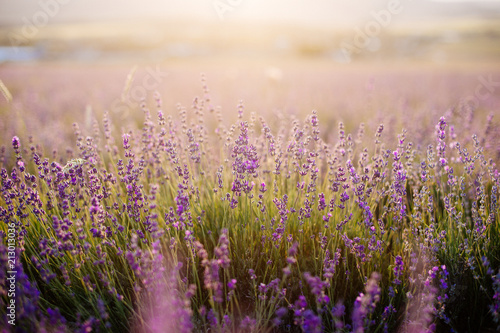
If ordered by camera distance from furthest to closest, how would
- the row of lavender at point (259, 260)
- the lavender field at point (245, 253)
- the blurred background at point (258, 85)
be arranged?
the blurred background at point (258, 85) < the row of lavender at point (259, 260) < the lavender field at point (245, 253)

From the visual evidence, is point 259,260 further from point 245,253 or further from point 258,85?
point 258,85

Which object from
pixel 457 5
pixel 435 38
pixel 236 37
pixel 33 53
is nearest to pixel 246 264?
pixel 236 37

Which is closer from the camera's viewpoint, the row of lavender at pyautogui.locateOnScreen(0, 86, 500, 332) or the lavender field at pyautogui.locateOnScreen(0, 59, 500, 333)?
the lavender field at pyautogui.locateOnScreen(0, 59, 500, 333)

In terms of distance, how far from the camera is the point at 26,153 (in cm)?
421

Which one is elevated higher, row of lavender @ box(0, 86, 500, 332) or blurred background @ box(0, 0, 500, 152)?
blurred background @ box(0, 0, 500, 152)

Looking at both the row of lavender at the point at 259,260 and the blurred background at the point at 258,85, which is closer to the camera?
the row of lavender at the point at 259,260

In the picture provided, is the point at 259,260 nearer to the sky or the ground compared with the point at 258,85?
nearer to the ground

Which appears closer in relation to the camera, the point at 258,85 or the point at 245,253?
the point at 245,253

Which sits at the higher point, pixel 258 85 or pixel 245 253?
pixel 258 85

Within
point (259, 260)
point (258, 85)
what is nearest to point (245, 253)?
point (259, 260)

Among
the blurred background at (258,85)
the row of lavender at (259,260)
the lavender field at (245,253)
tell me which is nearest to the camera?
the lavender field at (245,253)

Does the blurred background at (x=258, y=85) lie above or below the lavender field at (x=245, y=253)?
above

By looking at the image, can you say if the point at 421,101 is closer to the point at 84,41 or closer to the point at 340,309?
the point at 340,309

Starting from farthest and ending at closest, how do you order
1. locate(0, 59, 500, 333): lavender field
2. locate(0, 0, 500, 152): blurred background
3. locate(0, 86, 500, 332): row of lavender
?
locate(0, 0, 500, 152): blurred background → locate(0, 86, 500, 332): row of lavender → locate(0, 59, 500, 333): lavender field
